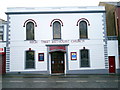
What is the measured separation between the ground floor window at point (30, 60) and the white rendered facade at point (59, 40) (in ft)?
1.08

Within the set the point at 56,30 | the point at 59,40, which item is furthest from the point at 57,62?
the point at 56,30

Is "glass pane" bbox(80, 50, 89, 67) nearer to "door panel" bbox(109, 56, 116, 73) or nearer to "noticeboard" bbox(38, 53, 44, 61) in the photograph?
"door panel" bbox(109, 56, 116, 73)

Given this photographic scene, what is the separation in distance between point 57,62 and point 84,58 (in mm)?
3136

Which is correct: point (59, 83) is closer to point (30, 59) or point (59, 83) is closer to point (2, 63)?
point (30, 59)

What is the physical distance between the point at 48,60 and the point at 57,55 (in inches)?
47.4

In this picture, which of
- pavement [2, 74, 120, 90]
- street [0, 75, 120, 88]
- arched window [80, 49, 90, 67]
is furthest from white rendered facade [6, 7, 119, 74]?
street [0, 75, 120, 88]

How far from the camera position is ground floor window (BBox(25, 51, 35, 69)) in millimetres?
15549

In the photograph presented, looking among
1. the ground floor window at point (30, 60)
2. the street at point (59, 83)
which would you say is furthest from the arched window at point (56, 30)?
the street at point (59, 83)

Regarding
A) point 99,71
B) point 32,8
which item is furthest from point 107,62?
point 32,8

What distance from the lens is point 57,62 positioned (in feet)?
51.4

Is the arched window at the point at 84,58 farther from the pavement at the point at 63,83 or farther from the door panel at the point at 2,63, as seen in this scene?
the door panel at the point at 2,63

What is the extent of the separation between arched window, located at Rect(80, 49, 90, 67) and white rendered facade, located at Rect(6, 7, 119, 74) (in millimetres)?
302

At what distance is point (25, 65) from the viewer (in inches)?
611

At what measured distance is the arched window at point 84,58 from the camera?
51.0 feet
